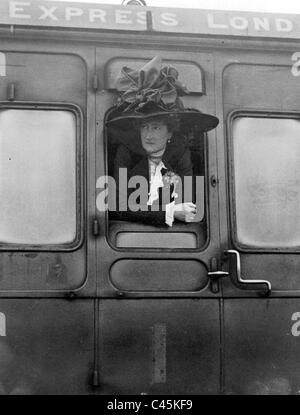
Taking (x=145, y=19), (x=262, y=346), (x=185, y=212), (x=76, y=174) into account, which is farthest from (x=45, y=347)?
(x=145, y=19)

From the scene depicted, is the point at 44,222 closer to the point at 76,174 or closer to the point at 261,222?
the point at 76,174

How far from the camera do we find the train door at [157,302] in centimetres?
404

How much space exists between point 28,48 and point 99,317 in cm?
165

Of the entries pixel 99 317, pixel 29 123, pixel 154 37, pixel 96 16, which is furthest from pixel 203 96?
pixel 99 317

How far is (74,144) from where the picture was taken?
420cm

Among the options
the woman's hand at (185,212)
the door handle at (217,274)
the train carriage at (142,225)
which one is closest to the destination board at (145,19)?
the train carriage at (142,225)

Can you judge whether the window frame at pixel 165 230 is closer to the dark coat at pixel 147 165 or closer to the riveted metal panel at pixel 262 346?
the dark coat at pixel 147 165

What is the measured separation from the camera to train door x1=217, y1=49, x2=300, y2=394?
416 cm

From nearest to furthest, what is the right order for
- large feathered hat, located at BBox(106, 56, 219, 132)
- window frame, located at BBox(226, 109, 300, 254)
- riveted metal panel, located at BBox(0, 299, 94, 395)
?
riveted metal panel, located at BBox(0, 299, 94, 395) → large feathered hat, located at BBox(106, 56, 219, 132) → window frame, located at BBox(226, 109, 300, 254)

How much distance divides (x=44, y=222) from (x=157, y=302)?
0.80 meters

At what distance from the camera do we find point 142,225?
4.20 metres

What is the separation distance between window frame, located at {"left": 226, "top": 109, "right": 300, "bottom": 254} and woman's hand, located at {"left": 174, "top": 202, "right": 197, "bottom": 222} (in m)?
0.23

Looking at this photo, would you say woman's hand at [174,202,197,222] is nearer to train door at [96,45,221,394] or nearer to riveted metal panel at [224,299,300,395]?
train door at [96,45,221,394]

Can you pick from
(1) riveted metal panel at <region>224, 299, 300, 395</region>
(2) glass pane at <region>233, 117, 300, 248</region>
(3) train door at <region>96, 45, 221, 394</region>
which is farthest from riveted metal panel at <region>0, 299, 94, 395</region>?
(2) glass pane at <region>233, 117, 300, 248</region>
